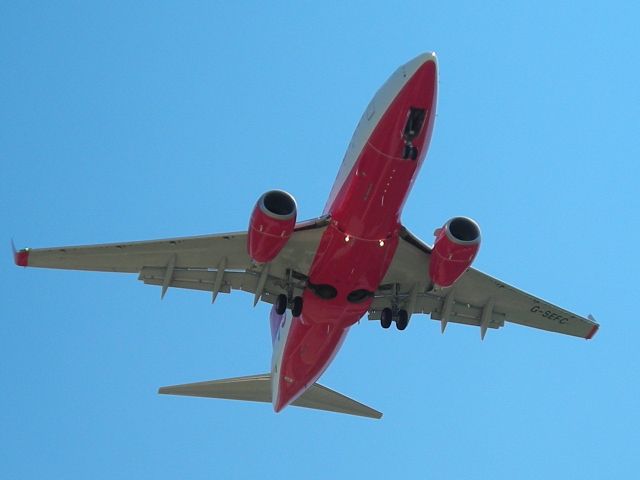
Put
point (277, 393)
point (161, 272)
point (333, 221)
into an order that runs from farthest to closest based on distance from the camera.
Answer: point (277, 393)
point (161, 272)
point (333, 221)

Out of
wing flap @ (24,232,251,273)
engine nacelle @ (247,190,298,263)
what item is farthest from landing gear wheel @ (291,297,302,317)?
engine nacelle @ (247,190,298,263)

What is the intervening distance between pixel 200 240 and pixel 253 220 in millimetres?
2648

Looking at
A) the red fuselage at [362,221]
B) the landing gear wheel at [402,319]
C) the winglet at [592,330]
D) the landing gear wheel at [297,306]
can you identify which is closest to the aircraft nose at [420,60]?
the red fuselage at [362,221]

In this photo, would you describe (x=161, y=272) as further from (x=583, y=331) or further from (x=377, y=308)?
(x=583, y=331)

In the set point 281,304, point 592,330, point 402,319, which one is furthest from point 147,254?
point 592,330

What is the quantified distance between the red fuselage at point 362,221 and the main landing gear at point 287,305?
6.4 inches

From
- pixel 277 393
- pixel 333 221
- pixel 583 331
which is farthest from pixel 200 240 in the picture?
pixel 583 331

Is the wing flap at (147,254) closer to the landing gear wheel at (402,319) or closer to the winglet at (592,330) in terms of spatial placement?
the landing gear wheel at (402,319)

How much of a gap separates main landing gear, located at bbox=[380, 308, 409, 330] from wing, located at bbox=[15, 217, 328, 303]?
2.59 m

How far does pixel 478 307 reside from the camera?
27.1m

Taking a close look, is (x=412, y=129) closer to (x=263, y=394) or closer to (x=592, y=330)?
(x=592, y=330)

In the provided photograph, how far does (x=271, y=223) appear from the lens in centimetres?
2144

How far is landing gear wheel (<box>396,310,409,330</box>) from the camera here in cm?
2556

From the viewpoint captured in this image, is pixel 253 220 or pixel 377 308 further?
pixel 377 308
